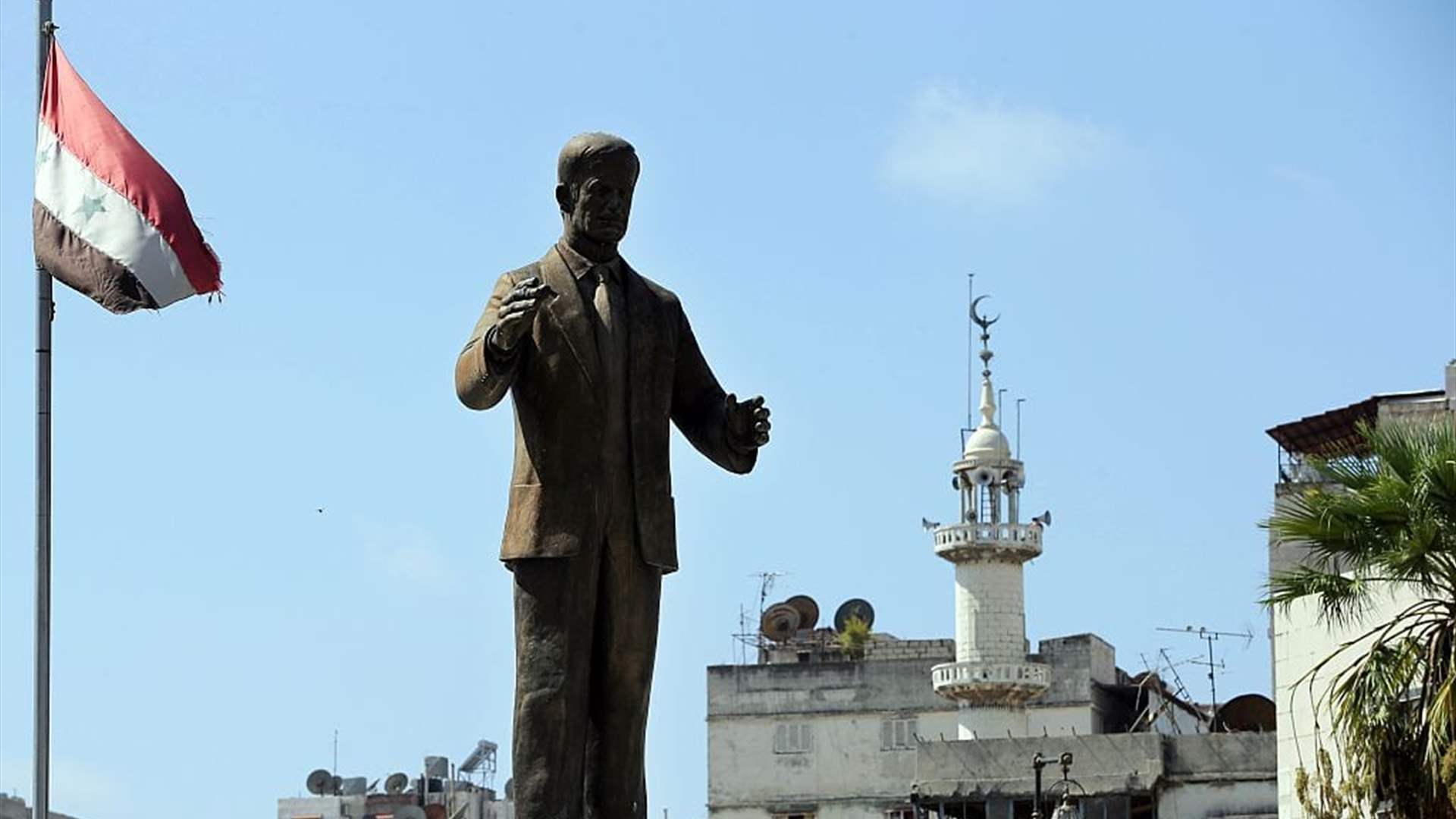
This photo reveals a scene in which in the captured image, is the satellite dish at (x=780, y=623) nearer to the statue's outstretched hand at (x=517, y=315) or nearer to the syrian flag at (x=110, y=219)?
the syrian flag at (x=110, y=219)

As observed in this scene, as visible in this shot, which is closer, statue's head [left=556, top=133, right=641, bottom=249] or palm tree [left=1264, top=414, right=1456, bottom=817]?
statue's head [left=556, top=133, right=641, bottom=249]

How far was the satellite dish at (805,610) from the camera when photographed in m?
103

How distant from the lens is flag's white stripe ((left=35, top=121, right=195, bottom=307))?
622 inches

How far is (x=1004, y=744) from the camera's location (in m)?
76.3

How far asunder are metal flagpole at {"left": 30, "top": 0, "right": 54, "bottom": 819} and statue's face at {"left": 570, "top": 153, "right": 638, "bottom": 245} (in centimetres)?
371

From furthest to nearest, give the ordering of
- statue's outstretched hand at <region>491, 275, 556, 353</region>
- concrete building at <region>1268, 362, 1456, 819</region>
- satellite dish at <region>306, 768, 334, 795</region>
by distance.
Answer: satellite dish at <region>306, 768, 334, 795</region> < concrete building at <region>1268, 362, 1456, 819</region> < statue's outstretched hand at <region>491, 275, 556, 353</region>

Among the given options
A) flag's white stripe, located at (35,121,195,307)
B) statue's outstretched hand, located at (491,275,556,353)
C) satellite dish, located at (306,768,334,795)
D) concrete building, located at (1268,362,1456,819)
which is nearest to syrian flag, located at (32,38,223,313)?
flag's white stripe, located at (35,121,195,307)

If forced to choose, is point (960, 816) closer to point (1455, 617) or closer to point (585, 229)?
point (1455, 617)

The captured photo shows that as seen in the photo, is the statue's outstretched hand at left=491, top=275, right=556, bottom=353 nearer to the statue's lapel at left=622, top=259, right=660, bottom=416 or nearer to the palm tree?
the statue's lapel at left=622, top=259, right=660, bottom=416

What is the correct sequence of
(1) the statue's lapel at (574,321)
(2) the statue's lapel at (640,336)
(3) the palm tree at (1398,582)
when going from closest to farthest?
(1) the statue's lapel at (574,321) < (2) the statue's lapel at (640,336) < (3) the palm tree at (1398,582)

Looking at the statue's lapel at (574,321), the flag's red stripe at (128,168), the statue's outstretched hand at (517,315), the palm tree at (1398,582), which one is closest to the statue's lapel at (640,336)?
the statue's lapel at (574,321)

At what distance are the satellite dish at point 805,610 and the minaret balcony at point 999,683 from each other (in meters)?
7.46

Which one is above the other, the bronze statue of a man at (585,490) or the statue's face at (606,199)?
the statue's face at (606,199)

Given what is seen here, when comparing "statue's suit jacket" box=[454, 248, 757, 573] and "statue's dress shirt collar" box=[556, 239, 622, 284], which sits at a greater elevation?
"statue's dress shirt collar" box=[556, 239, 622, 284]
